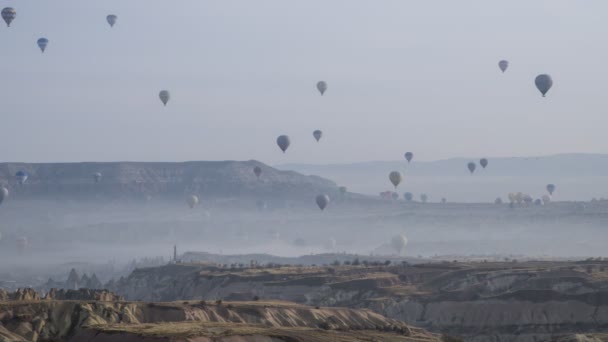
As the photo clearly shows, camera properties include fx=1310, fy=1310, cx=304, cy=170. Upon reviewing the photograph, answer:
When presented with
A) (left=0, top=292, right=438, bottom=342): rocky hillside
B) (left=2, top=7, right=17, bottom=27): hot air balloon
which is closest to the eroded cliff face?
(left=0, top=292, right=438, bottom=342): rocky hillside

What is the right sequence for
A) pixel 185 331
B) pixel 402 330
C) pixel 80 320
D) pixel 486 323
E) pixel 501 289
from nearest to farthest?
1. pixel 185 331
2. pixel 80 320
3. pixel 402 330
4. pixel 486 323
5. pixel 501 289

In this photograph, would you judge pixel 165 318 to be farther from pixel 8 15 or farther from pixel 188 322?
pixel 8 15

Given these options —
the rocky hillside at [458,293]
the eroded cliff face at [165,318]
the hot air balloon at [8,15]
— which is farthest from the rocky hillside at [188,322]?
the hot air balloon at [8,15]

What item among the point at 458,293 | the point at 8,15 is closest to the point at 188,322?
the point at 458,293

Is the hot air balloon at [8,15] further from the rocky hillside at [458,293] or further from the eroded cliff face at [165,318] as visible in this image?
the eroded cliff face at [165,318]

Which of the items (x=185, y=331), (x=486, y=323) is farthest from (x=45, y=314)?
(x=486, y=323)

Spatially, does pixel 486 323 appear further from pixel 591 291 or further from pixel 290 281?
pixel 290 281
